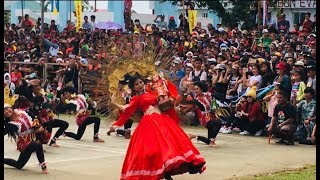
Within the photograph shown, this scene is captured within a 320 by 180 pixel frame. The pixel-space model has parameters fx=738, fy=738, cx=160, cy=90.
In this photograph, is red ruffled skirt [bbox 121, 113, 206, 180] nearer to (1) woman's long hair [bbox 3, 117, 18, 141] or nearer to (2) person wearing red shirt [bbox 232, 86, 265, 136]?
(1) woman's long hair [bbox 3, 117, 18, 141]

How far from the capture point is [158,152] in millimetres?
9125

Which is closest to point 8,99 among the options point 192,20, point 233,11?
point 192,20

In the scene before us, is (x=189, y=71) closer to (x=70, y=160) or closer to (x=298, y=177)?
(x=70, y=160)

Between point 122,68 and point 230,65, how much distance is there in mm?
7265

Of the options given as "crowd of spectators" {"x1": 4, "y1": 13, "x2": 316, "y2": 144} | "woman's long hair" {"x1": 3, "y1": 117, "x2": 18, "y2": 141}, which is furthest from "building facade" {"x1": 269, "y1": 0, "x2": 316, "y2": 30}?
"woman's long hair" {"x1": 3, "y1": 117, "x2": 18, "y2": 141}

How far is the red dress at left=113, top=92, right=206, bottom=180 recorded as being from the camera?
9.05 meters

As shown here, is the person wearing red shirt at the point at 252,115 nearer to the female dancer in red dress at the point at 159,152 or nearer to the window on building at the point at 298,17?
the female dancer in red dress at the point at 159,152

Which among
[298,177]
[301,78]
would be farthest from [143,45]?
[301,78]

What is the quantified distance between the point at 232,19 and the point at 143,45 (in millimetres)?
19024

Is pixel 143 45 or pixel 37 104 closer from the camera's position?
pixel 143 45

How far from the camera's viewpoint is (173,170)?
9.04m

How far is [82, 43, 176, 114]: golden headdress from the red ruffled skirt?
859 millimetres

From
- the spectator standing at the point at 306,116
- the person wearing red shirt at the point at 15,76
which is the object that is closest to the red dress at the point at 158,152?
the spectator standing at the point at 306,116

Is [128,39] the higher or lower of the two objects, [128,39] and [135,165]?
the higher
